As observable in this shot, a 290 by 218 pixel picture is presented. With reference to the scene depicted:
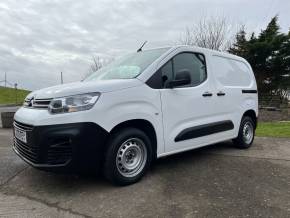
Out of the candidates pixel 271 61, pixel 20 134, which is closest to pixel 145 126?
pixel 20 134

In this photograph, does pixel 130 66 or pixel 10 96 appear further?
pixel 10 96

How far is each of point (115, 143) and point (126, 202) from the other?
0.74 metres

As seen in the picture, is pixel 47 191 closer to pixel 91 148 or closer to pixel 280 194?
pixel 91 148

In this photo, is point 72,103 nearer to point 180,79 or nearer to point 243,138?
point 180,79

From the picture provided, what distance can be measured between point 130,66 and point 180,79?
85 centimetres

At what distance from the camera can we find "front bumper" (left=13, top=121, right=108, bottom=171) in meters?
3.89

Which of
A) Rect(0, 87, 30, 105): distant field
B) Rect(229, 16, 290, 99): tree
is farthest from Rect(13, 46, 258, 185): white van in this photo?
Rect(0, 87, 30, 105): distant field

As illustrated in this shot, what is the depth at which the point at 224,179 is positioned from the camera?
475cm

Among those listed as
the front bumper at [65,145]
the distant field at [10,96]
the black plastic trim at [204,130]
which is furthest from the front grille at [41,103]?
the distant field at [10,96]

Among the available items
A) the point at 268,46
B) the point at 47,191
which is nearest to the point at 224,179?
the point at 47,191

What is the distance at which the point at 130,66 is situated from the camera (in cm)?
515

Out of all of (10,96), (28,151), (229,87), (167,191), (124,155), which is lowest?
(167,191)

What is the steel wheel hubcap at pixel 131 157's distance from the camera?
4.35 m

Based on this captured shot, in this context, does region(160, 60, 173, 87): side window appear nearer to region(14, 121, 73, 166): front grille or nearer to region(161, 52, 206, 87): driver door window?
region(161, 52, 206, 87): driver door window
